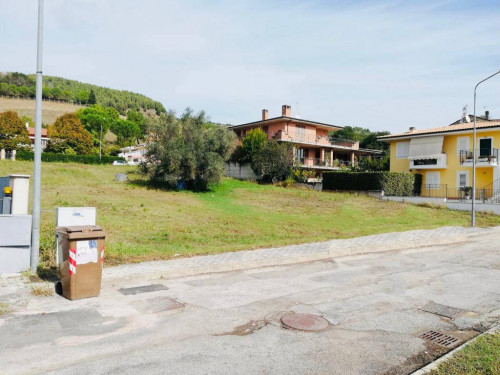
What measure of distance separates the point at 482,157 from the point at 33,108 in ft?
419

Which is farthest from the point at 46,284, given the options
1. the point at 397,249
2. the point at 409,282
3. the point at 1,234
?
the point at 397,249

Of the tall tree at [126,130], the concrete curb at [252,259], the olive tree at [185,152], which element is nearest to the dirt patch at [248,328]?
the concrete curb at [252,259]

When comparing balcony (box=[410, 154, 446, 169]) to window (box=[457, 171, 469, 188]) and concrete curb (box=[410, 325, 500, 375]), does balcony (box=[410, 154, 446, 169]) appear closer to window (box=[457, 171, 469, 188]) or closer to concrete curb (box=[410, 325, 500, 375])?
window (box=[457, 171, 469, 188])

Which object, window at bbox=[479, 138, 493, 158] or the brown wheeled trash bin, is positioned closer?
the brown wheeled trash bin

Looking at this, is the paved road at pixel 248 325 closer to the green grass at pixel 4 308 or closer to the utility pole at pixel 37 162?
the green grass at pixel 4 308

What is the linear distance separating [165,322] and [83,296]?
2.05 meters

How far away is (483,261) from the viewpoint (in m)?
11.8

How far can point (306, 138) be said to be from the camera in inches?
1812

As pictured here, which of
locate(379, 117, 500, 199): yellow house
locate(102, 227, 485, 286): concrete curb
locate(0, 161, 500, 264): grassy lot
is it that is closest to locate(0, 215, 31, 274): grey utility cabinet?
locate(0, 161, 500, 264): grassy lot

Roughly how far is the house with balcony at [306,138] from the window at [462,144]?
15.0 meters

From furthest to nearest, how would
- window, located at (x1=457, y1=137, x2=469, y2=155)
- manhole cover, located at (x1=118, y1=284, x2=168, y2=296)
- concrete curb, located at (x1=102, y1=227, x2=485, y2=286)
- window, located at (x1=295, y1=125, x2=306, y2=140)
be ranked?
1. window, located at (x1=295, y1=125, x2=306, y2=140)
2. window, located at (x1=457, y1=137, x2=469, y2=155)
3. concrete curb, located at (x1=102, y1=227, x2=485, y2=286)
4. manhole cover, located at (x1=118, y1=284, x2=168, y2=296)

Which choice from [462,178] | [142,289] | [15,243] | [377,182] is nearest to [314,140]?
[377,182]

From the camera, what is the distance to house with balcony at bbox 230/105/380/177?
1728 inches

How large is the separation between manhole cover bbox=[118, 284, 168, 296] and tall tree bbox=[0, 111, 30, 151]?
178 ft
